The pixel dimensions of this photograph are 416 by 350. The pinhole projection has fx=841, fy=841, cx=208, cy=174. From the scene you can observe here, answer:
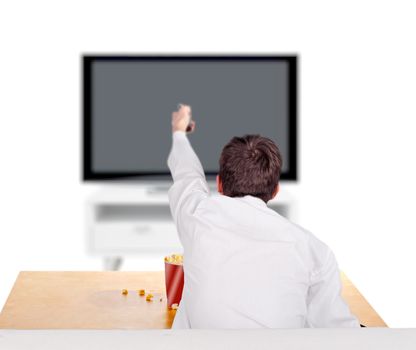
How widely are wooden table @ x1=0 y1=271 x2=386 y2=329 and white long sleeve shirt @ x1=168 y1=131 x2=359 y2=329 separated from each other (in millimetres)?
347

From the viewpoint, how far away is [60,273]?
3.13 m

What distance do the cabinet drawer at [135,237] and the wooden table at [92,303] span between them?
92.7 inches

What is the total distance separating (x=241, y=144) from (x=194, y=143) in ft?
11.0

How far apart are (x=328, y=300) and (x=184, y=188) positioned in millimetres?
521

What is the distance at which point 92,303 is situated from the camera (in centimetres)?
275

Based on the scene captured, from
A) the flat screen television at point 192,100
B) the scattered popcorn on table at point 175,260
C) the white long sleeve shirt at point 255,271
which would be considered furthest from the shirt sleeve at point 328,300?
the flat screen television at point 192,100

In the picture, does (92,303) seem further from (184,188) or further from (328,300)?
(328,300)

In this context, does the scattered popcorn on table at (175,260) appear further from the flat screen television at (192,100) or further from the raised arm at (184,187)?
the flat screen television at (192,100)

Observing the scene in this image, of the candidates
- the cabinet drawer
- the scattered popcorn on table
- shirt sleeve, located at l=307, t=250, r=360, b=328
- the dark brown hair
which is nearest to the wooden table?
the scattered popcorn on table

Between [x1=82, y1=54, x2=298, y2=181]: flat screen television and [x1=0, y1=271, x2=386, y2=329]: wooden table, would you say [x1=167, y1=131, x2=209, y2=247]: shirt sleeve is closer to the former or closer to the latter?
[x1=0, y1=271, x2=386, y2=329]: wooden table

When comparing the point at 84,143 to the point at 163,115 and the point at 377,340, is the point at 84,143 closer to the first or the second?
the point at 163,115

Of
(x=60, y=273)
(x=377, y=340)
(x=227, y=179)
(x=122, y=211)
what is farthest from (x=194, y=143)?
(x=377, y=340)

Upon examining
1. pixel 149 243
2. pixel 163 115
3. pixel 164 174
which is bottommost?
pixel 149 243

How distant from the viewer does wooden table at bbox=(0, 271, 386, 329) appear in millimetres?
2551
